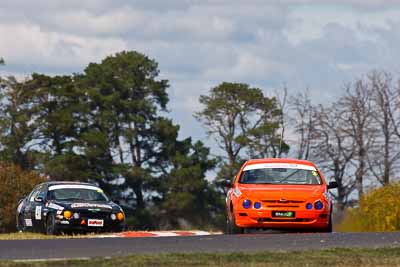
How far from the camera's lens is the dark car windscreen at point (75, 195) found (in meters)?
28.3

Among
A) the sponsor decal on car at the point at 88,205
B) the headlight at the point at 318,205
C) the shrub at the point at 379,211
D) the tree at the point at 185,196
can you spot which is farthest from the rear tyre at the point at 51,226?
the tree at the point at 185,196

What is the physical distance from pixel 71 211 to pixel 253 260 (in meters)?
10.3

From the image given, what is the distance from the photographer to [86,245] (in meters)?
19.3

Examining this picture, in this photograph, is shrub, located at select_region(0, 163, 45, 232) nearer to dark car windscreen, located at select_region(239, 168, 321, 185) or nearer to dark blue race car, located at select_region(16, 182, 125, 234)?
dark blue race car, located at select_region(16, 182, 125, 234)

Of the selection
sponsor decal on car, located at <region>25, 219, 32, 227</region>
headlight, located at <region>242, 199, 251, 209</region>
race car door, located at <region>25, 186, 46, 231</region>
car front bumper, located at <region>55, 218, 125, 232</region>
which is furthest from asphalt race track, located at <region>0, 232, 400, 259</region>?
sponsor decal on car, located at <region>25, 219, 32, 227</region>

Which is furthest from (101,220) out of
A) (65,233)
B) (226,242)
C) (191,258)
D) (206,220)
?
(206,220)

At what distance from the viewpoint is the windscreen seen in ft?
82.5

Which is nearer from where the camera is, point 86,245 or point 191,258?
point 191,258

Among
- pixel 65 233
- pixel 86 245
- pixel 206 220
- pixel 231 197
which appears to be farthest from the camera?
pixel 206 220

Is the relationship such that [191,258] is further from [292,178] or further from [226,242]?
[292,178]

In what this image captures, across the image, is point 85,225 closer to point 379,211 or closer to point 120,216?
point 120,216

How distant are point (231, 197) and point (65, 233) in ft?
14.1

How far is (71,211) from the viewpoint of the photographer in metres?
27.2

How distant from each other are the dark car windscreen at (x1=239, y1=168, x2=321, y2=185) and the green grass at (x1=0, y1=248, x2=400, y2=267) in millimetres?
6554
